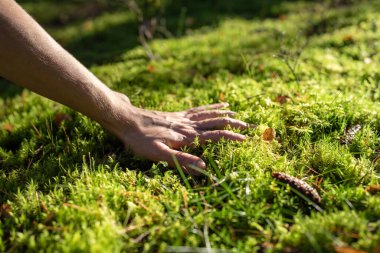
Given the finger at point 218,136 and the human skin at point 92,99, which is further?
the finger at point 218,136

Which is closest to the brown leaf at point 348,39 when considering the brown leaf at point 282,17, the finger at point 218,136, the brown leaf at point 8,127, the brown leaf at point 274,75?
the brown leaf at point 274,75

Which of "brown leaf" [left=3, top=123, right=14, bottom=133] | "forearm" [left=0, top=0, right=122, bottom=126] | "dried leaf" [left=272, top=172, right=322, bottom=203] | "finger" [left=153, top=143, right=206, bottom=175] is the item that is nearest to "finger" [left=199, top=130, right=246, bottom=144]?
"finger" [left=153, top=143, right=206, bottom=175]

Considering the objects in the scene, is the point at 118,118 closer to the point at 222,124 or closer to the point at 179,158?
the point at 179,158

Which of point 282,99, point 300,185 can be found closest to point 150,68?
point 282,99

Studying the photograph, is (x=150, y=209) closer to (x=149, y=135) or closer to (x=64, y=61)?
(x=149, y=135)

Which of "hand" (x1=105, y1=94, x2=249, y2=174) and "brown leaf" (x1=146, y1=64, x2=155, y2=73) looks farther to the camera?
"brown leaf" (x1=146, y1=64, x2=155, y2=73)

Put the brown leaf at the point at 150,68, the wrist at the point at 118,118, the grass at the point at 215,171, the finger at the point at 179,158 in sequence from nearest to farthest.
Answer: the grass at the point at 215,171
the finger at the point at 179,158
the wrist at the point at 118,118
the brown leaf at the point at 150,68

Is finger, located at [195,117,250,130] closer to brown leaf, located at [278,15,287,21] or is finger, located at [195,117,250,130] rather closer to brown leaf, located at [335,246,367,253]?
brown leaf, located at [335,246,367,253]

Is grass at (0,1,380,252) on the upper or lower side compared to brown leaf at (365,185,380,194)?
upper

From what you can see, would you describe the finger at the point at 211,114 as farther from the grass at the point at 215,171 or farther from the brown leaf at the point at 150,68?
the brown leaf at the point at 150,68
